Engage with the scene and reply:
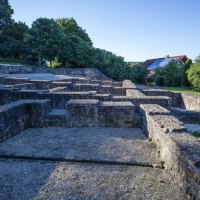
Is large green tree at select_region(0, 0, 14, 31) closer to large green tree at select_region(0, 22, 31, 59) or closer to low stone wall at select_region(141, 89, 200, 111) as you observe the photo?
large green tree at select_region(0, 22, 31, 59)

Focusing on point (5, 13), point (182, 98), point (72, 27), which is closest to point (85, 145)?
point (182, 98)

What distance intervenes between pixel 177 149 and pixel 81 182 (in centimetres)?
183

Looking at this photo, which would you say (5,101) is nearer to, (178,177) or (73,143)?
(73,143)

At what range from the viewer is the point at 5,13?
106 ft

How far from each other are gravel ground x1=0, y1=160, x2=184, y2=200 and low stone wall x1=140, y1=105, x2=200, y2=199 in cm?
26

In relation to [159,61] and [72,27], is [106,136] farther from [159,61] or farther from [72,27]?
[159,61]

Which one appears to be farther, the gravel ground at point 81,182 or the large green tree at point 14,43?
the large green tree at point 14,43

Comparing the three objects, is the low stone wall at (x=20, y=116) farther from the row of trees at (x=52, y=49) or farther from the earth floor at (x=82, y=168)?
the row of trees at (x=52, y=49)

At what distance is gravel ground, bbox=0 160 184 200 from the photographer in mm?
3381

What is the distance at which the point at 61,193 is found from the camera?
342 centimetres

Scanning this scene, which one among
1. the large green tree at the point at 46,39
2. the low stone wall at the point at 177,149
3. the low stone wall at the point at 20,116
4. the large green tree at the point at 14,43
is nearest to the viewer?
the low stone wall at the point at 177,149

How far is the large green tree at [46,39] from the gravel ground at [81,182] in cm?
2739

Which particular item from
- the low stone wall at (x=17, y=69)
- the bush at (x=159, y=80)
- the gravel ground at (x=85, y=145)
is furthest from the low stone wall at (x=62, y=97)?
the bush at (x=159, y=80)

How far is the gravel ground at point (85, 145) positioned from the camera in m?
4.78
